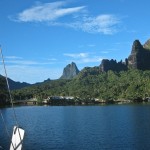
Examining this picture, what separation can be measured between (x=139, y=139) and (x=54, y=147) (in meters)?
24.7

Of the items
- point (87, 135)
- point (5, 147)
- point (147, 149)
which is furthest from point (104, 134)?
point (5, 147)

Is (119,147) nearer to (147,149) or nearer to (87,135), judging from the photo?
(147,149)

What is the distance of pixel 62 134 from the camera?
11350 cm

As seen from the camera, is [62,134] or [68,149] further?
[62,134]

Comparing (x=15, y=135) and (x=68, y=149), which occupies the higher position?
(x=15, y=135)

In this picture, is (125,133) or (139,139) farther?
(125,133)

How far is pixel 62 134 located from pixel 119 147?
103 ft

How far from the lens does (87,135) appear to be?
10900 centimetres

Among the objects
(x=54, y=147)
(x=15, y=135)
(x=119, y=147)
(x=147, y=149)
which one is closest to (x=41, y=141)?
(x=54, y=147)

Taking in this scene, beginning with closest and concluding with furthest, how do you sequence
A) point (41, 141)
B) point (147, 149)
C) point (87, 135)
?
point (147, 149)
point (41, 141)
point (87, 135)

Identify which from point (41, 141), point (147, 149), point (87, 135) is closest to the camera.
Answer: point (147, 149)

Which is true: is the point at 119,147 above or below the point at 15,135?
below

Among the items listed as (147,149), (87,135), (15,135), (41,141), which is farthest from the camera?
(87,135)

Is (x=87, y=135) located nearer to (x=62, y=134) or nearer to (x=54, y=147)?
(x=62, y=134)
